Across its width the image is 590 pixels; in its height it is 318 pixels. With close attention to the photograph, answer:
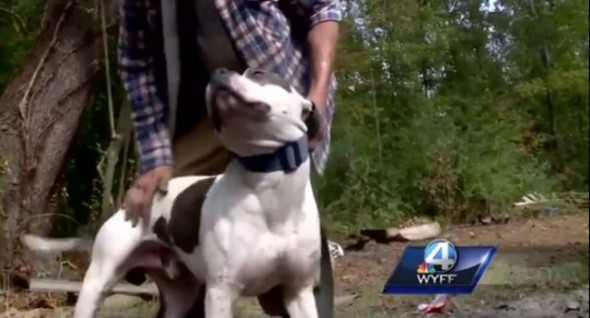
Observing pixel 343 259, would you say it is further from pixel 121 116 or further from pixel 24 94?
pixel 24 94

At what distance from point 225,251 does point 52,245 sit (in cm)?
180

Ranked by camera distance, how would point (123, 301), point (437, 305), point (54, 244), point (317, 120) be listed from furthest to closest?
point (54, 244) < point (123, 301) < point (437, 305) < point (317, 120)

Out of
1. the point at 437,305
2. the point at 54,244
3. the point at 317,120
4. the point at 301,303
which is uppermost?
the point at 317,120

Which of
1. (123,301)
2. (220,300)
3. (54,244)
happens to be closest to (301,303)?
(220,300)

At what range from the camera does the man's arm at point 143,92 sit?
5.27 ft

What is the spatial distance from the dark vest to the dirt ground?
302 millimetres

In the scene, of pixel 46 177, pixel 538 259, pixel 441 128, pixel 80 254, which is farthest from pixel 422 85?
pixel 46 177

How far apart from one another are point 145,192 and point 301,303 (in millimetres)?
275

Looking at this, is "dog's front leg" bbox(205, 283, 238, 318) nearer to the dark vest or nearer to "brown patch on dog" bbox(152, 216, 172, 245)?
"brown patch on dog" bbox(152, 216, 172, 245)

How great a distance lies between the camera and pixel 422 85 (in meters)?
2.24

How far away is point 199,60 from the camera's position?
1.62 m

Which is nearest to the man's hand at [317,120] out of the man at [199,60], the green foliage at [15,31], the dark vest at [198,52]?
the man at [199,60]

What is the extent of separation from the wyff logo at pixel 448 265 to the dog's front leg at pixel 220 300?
689 millimetres

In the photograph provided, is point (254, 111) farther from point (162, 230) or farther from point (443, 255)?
point (443, 255)
